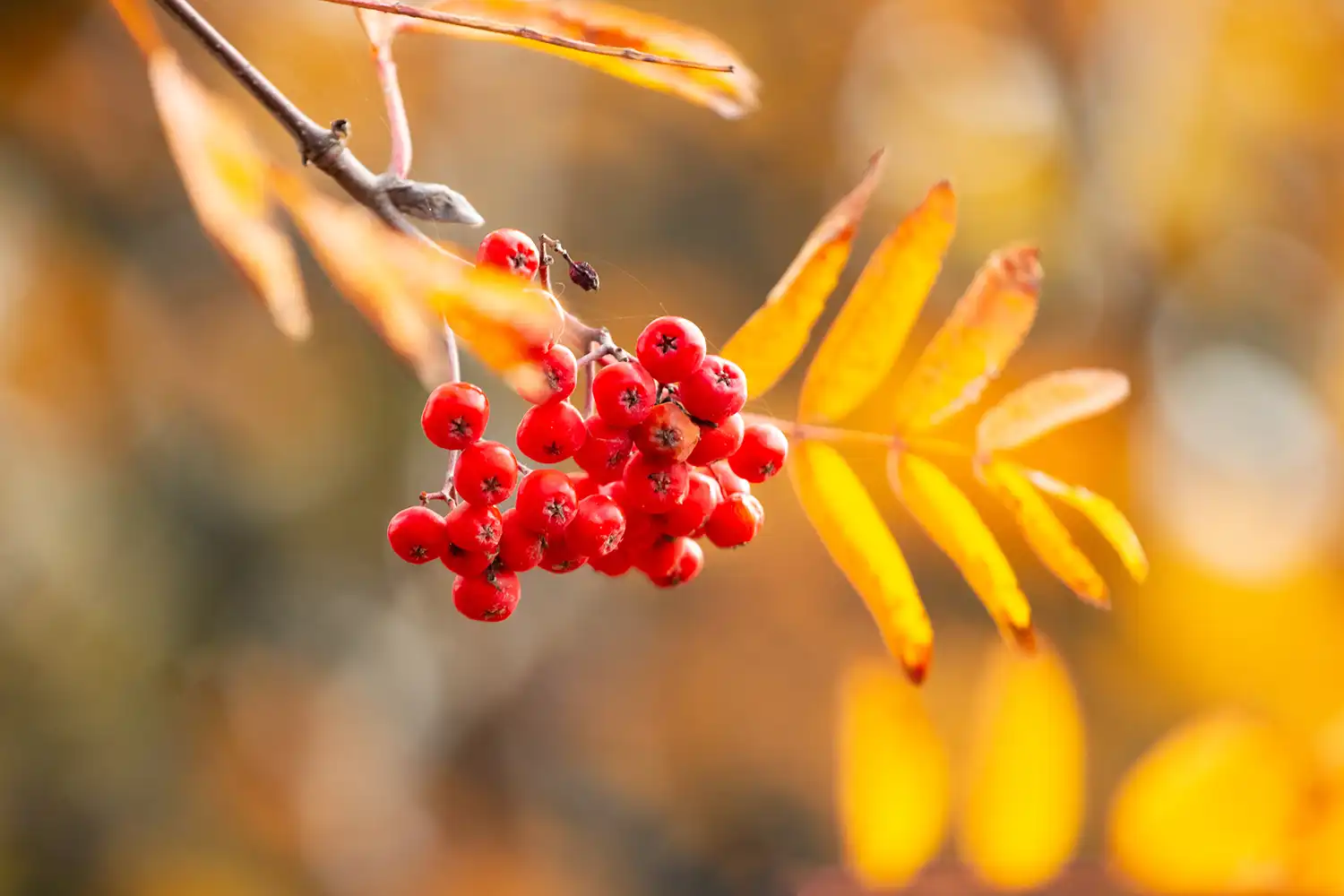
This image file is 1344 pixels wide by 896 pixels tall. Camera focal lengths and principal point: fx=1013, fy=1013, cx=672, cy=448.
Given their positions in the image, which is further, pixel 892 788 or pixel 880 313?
pixel 892 788

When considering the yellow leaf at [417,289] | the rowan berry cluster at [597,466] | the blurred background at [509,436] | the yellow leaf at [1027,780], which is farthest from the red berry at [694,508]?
the blurred background at [509,436]

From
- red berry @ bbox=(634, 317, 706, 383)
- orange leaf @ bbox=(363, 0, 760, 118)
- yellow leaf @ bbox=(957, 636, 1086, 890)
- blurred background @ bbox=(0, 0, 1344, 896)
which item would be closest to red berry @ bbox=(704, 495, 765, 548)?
red berry @ bbox=(634, 317, 706, 383)

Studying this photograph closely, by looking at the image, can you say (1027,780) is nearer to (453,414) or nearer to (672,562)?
(672,562)

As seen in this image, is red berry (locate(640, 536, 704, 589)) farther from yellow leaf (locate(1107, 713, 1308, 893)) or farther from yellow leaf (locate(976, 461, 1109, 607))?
yellow leaf (locate(1107, 713, 1308, 893))

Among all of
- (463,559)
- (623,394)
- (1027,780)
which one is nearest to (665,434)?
(623,394)

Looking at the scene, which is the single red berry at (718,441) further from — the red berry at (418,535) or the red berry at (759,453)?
the red berry at (418,535)

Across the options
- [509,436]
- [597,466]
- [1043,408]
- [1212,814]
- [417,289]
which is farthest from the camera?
[509,436]
